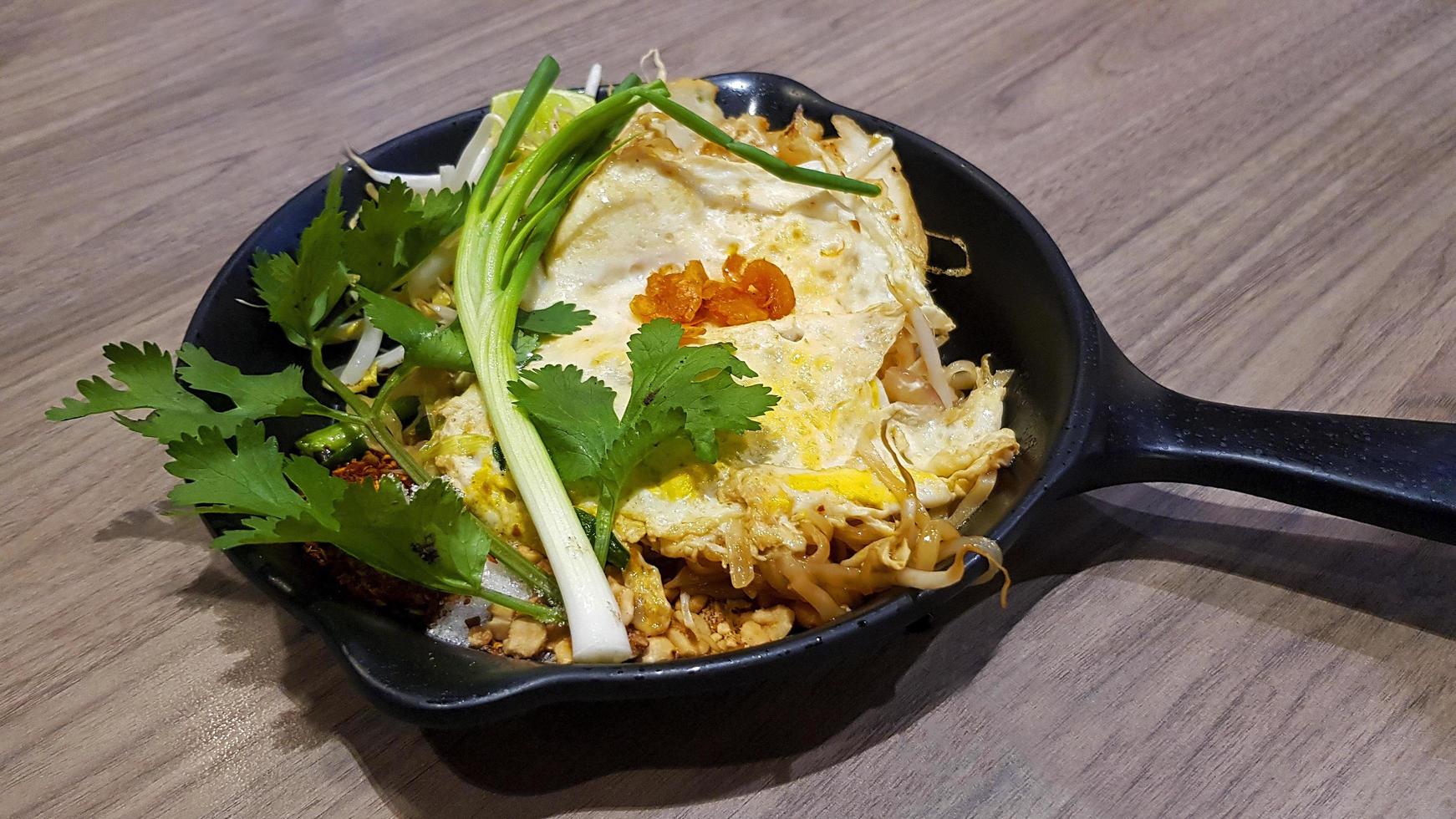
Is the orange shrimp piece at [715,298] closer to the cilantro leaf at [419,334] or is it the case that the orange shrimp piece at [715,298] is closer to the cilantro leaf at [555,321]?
the cilantro leaf at [555,321]

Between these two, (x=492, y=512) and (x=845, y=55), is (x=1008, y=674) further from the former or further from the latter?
(x=845, y=55)

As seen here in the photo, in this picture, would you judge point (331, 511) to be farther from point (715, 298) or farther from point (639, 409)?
point (715, 298)

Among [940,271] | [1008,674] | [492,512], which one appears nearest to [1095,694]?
[1008,674]

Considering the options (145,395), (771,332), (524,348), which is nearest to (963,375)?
(771,332)

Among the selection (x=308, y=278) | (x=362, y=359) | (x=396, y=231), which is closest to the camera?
(x=308, y=278)

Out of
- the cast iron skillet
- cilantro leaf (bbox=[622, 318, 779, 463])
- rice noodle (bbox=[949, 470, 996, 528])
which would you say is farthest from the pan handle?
cilantro leaf (bbox=[622, 318, 779, 463])

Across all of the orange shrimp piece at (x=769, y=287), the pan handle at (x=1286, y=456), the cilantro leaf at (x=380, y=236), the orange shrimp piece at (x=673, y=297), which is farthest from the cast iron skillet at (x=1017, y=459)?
the orange shrimp piece at (x=673, y=297)

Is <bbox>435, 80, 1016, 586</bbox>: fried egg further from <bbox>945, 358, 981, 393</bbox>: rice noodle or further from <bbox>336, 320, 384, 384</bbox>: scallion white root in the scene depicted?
<bbox>336, 320, 384, 384</bbox>: scallion white root
